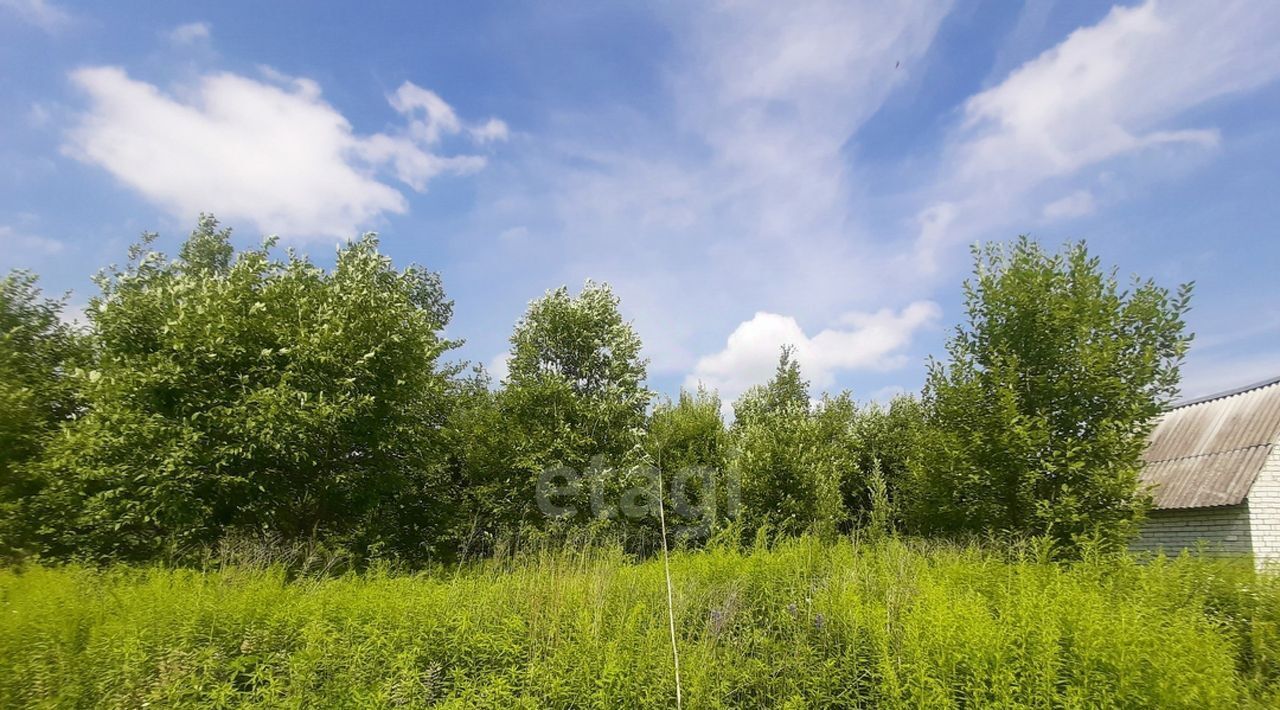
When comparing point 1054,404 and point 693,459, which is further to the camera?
point 693,459

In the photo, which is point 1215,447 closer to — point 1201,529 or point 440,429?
point 1201,529

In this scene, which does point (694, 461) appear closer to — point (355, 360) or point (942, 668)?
point (355, 360)

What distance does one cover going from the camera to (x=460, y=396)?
56.2ft

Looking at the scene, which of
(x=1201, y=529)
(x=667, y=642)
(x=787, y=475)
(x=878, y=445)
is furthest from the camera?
(x=878, y=445)

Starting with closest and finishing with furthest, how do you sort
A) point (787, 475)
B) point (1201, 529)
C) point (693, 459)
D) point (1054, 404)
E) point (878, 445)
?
point (1054, 404) < point (1201, 529) < point (787, 475) < point (693, 459) < point (878, 445)

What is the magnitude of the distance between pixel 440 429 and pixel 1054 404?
12012 mm

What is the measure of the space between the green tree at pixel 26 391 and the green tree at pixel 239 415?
493 millimetres

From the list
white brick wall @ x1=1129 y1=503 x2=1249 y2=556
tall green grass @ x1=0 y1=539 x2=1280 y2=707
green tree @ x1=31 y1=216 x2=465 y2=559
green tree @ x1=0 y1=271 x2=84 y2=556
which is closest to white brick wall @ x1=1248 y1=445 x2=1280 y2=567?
white brick wall @ x1=1129 y1=503 x2=1249 y2=556

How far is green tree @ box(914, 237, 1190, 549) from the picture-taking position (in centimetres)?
802

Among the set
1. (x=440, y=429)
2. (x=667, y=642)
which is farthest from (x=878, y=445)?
(x=667, y=642)

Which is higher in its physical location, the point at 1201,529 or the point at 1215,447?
the point at 1215,447

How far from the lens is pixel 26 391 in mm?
11117

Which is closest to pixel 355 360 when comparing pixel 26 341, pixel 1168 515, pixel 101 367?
pixel 101 367

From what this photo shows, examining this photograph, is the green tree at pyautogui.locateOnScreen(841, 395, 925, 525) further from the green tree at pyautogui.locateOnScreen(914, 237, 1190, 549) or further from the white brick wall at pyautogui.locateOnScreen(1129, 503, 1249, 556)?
the green tree at pyautogui.locateOnScreen(914, 237, 1190, 549)
